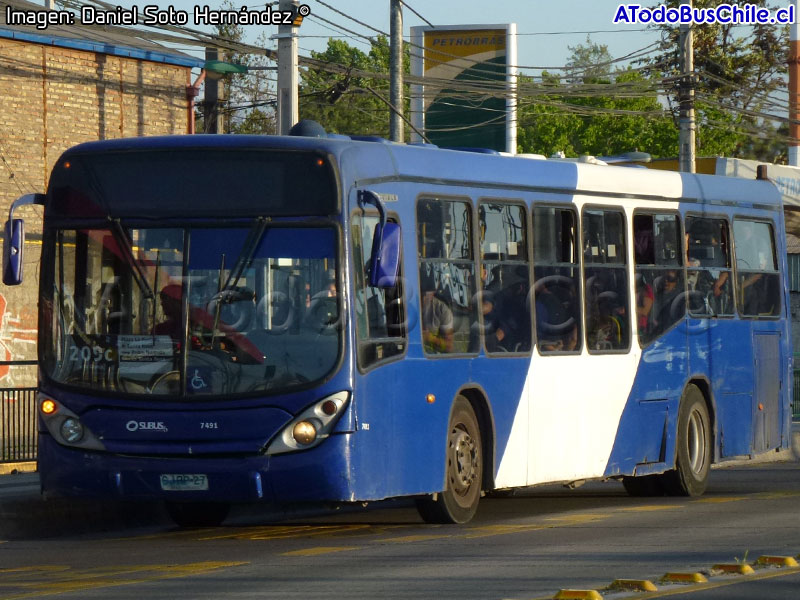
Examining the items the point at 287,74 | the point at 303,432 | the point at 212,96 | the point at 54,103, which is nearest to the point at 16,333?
the point at 54,103

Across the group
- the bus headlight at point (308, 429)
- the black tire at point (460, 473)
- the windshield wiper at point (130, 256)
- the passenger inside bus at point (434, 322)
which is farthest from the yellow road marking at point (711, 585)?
the windshield wiper at point (130, 256)

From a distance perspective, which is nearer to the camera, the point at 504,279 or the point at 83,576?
the point at 83,576

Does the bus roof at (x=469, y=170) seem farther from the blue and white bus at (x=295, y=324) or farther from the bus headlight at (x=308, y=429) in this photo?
the bus headlight at (x=308, y=429)

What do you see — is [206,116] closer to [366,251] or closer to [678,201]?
[678,201]

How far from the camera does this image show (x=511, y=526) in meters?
13.2

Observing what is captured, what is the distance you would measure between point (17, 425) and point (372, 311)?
866 centimetres

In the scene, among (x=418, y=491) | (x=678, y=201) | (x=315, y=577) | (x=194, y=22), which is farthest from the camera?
(x=194, y=22)

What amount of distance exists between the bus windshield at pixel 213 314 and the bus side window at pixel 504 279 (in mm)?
1993

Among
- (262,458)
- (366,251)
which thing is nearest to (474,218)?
(366,251)

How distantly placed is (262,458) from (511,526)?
93.8 inches

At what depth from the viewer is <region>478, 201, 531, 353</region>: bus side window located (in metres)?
13.7

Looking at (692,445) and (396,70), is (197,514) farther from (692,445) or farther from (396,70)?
(396,70)

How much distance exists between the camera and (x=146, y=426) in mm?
12031

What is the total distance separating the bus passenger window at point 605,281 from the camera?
15.1 metres
